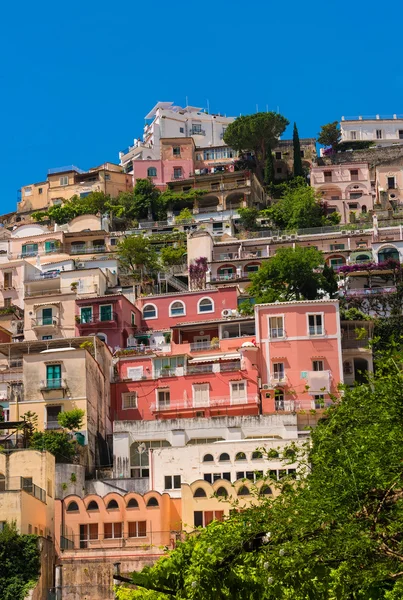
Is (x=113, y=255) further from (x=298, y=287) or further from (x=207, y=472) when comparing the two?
(x=207, y=472)

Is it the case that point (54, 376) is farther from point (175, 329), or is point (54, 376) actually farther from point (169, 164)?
point (169, 164)

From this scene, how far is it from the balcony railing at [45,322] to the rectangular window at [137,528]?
92.7 feet

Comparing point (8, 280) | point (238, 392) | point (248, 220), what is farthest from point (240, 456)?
point (248, 220)

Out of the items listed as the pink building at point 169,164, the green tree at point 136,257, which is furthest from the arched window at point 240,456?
the pink building at point 169,164

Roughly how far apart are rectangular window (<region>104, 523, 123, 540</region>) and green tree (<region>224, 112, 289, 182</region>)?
70.0m

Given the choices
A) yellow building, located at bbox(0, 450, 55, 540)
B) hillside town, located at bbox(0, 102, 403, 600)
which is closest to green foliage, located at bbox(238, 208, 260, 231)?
hillside town, located at bbox(0, 102, 403, 600)

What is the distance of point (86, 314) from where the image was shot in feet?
274

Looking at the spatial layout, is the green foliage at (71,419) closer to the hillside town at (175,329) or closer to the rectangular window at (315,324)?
the hillside town at (175,329)

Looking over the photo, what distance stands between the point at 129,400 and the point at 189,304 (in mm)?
14032

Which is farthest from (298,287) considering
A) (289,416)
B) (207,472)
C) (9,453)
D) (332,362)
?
(9,453)

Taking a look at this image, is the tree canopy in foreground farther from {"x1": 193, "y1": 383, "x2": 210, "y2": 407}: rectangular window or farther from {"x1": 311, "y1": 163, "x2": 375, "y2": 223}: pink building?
{"x1": 311, "y1": 163, "x2": 375, "y2": 223}: pink building

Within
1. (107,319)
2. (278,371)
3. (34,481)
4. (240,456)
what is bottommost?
(34,481)

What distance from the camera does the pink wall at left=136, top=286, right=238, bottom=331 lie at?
278 ft

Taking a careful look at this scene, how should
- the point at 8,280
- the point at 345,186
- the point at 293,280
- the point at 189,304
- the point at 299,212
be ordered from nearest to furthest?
the point at 293,280, the point at 189,304, the point at 8,280, the point at 299,212, the point at 345,186
